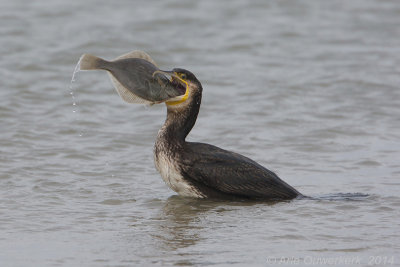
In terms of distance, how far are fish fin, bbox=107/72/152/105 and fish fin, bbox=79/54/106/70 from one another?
30cm

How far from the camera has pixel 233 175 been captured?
26.9ft

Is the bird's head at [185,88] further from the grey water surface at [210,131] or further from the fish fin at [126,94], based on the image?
the grey water surface at [210,131]

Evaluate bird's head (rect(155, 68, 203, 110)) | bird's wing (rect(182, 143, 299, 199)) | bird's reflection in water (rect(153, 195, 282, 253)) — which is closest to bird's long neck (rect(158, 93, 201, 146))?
bird's head (rect(155, 68, 203, 110))

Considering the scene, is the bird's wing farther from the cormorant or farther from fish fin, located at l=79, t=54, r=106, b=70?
fish fin, located at l=79, t=54, r=106, b=70

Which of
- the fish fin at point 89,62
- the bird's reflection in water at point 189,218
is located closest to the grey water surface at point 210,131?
the bird's reflection in water at point 189,218

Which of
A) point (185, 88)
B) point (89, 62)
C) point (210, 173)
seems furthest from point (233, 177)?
point (89, 62)

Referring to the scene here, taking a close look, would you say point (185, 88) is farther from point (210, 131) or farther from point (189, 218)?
point (210, 131)

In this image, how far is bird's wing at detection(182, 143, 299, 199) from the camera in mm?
8172

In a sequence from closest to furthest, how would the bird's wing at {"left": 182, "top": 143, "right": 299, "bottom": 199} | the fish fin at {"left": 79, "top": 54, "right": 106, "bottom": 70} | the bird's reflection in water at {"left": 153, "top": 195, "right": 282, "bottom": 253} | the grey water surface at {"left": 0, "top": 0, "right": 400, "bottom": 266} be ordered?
the grey water surface at {"left": 0, "top": 0, "right": 400, "bottom": 266} → the bird's reflection in water at {"left": 153, "top": 195, "right": 282, "bottom": 253} → the fish fin at {"left": 79, "top": 54, "right": 106, "bottom": 70} → the bird's wing at {"left": 182, "top": 143, "right": 299, "bottom": 199}

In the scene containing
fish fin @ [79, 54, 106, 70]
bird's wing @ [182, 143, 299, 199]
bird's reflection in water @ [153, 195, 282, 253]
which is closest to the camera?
bird's reflection in water @ [153, 195, 282, 253]

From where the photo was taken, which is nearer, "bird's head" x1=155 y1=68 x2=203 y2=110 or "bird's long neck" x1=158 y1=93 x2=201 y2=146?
"bird's head" x1=155 y1=68 x2=203 y2=110

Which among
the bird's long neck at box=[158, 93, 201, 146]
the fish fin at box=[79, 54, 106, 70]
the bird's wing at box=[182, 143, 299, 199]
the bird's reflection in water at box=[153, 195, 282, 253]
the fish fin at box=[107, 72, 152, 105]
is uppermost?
the fish fin at box=[79, 54, 106, 70]

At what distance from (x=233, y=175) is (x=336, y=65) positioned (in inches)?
288

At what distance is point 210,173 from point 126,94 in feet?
3.69
